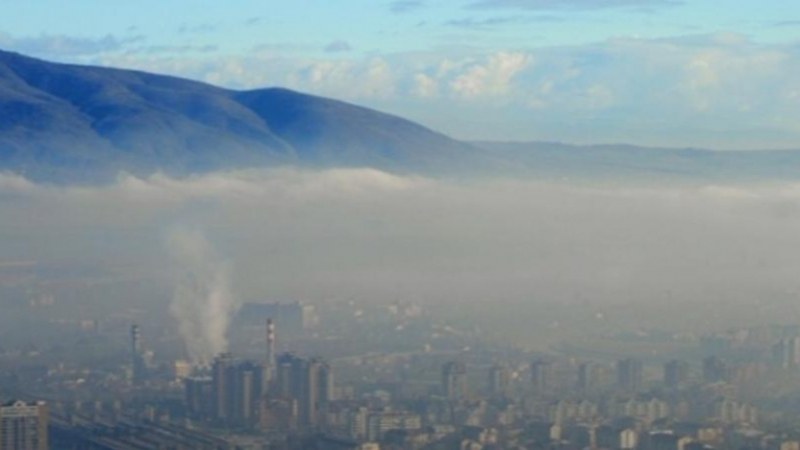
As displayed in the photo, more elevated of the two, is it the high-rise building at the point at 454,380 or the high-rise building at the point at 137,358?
the high-rise building at the point at 137,358

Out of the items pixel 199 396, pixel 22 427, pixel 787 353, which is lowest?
pixel 22 427

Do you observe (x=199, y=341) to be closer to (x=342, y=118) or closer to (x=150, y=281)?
(x=150, y=281)

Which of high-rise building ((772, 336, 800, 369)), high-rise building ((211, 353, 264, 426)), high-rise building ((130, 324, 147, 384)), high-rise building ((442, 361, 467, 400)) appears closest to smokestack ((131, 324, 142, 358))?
high-rise building ((130, 324, 147, 384))

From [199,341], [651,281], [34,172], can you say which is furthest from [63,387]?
[34,172]

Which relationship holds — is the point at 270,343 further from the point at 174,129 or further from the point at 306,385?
the point at 174,129

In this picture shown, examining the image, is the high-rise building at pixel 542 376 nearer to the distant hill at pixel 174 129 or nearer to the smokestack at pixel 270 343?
the smokestack at pixel 270 343

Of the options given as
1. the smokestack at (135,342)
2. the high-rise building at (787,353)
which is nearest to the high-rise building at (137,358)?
the smokestack at (135,342)

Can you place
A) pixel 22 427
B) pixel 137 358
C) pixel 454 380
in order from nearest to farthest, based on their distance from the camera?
pixel 22 427 → pixel 454 380 → pixel 137 358

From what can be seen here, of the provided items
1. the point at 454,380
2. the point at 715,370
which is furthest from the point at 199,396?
the point at 715,370
